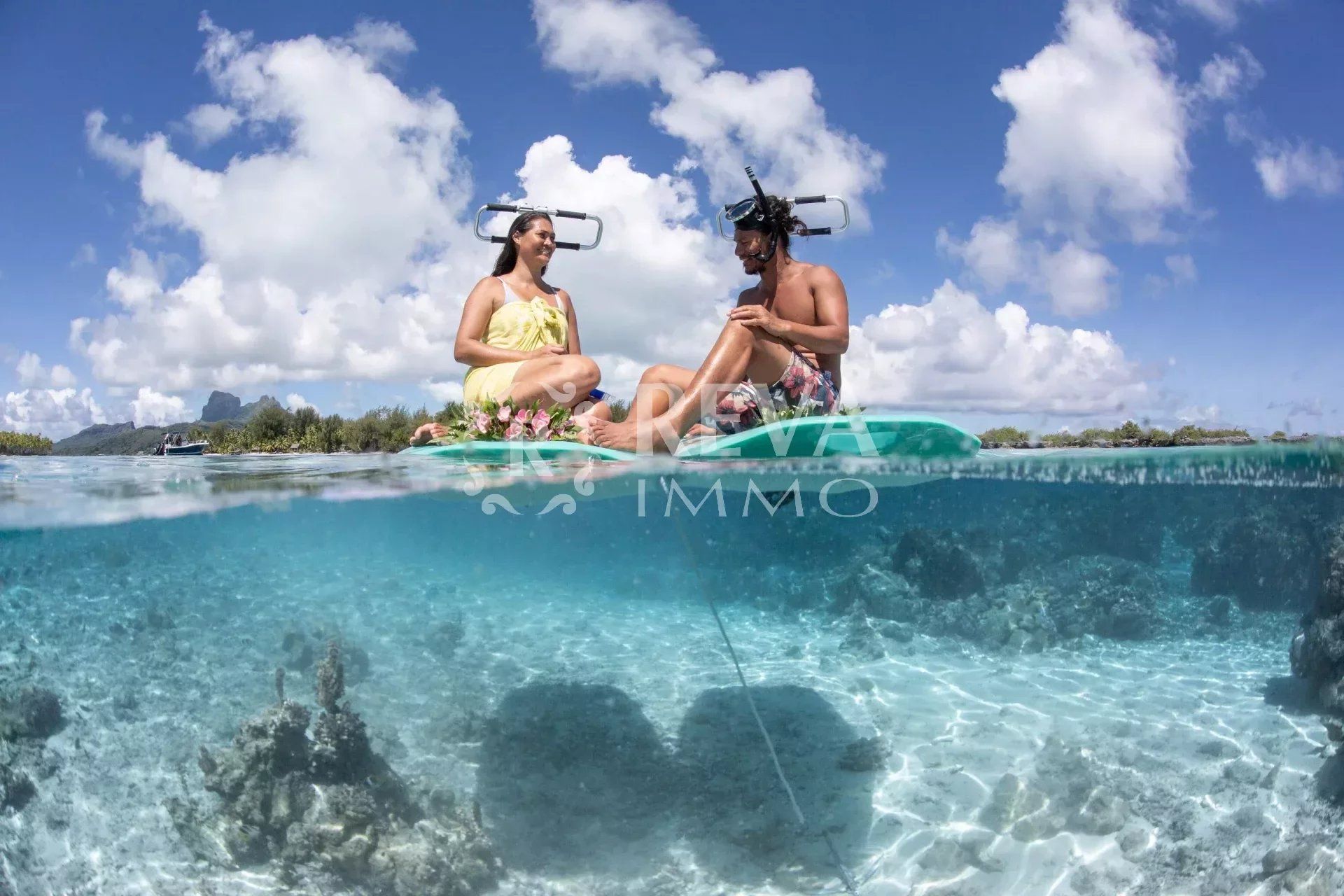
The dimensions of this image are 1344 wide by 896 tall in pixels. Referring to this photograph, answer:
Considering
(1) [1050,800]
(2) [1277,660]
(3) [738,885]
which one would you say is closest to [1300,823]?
(1) [1050,800]

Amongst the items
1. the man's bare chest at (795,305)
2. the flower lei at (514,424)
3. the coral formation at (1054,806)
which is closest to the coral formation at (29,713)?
the flower lei at (514,424)

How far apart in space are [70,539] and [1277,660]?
13849mm

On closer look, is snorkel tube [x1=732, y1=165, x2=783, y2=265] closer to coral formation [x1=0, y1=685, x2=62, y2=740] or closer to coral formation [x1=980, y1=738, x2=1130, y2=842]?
coral formation [x1=980, y1=738, x2=1130, y2=842]

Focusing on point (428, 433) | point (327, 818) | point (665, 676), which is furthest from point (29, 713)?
point (665, 676)

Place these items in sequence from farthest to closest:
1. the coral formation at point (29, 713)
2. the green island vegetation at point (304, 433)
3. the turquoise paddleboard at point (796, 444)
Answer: the green island vegetation at point (304, 433) → the coral formation at point (29, 713) → the turquoise paddleboard at point (796, 444)

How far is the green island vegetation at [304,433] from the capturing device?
51.3ft

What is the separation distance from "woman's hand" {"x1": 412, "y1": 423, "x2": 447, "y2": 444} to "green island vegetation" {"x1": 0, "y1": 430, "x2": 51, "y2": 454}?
39.9 feet

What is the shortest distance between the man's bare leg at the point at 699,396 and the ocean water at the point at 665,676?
0.82 metres

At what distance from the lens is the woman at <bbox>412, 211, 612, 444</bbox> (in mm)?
4410

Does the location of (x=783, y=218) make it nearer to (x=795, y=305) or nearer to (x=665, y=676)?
(x=795, y=305)

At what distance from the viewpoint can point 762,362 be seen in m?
4.40

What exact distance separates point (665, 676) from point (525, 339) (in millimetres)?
4794

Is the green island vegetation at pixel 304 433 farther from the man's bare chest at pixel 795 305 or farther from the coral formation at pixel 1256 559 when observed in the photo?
the coral formation at pixel 1256 559

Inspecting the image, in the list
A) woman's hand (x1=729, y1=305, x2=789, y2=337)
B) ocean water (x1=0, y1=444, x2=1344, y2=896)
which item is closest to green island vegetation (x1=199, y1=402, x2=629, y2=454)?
ocean water (x1=0, y1=444, x2=1344, y2=896)
